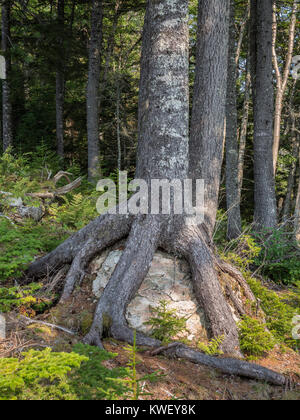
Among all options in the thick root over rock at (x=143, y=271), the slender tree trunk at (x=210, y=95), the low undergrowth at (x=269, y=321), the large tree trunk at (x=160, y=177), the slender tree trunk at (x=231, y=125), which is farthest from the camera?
the slender tree trunk at (x=231, y=125)

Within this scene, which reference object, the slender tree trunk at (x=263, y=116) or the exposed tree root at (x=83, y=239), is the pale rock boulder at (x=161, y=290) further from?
the slender tree trunk at (x=263, y=116)

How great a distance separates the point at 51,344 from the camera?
3.31 m

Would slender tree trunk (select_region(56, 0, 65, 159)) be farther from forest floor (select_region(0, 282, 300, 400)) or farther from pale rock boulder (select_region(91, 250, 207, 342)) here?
forest floor (select_region(0, 282, 300, 400))

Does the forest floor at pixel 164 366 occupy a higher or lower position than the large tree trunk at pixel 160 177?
lower

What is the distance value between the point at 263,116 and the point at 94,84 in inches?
244

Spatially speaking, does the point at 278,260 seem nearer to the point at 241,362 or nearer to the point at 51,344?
the point at 241,362

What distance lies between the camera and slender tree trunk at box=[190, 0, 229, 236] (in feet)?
17.5

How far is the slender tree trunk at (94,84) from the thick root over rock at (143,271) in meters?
6.97

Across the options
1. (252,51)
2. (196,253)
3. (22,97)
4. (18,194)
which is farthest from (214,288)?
(22,97)

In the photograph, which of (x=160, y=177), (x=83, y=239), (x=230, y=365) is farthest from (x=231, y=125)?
(x=230, y=365)

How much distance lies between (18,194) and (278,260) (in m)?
5.66

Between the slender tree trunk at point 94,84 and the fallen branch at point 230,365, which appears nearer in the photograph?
the fallen branch at point 230,365

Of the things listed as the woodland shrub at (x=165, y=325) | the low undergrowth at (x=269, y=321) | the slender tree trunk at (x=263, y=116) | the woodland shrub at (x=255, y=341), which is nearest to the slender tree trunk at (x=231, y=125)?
the slender tree trunk at (x=263, y=116)

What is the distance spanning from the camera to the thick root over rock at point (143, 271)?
3490 millimetres
